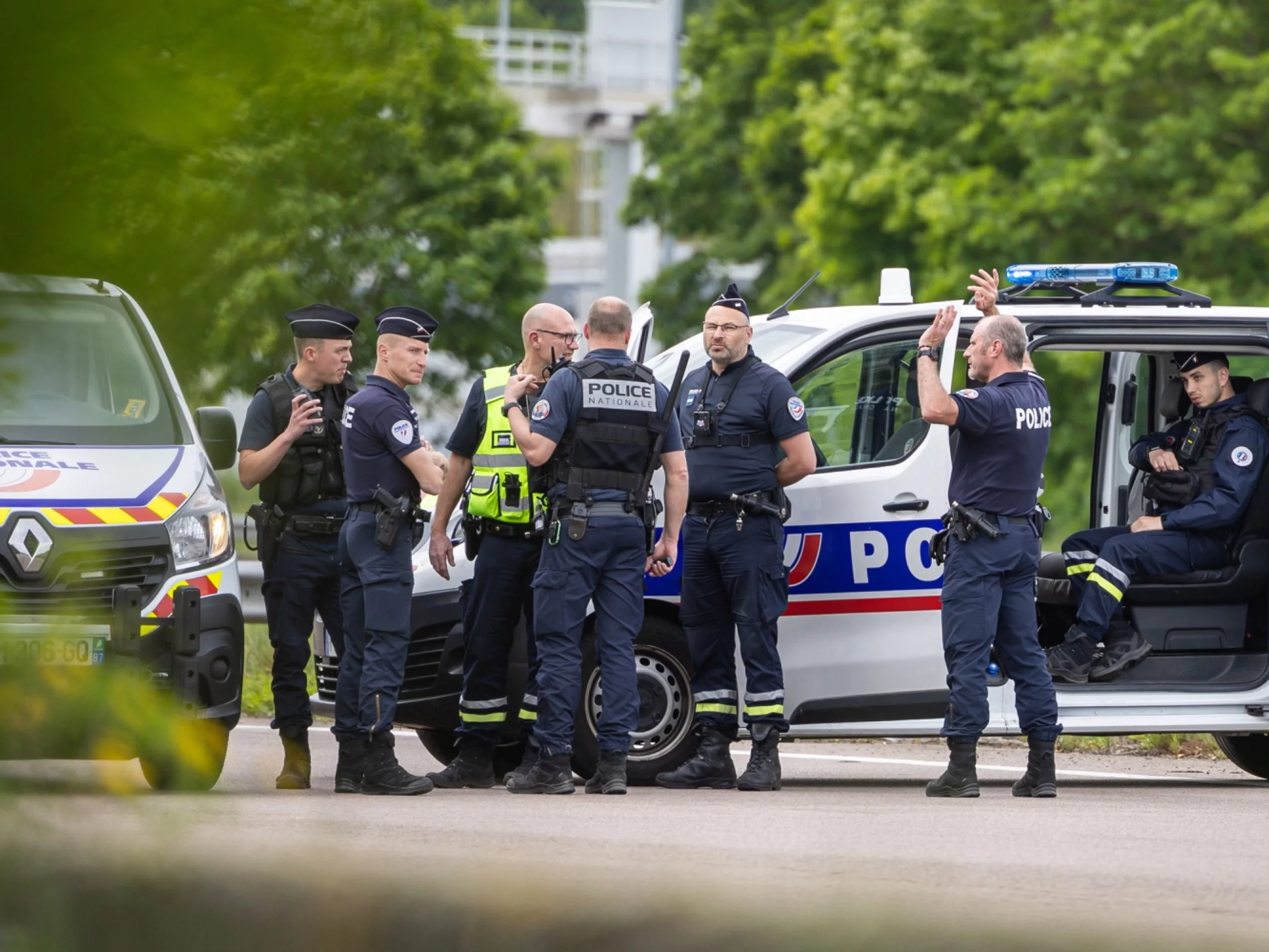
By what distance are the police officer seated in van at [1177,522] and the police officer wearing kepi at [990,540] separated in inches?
27.3

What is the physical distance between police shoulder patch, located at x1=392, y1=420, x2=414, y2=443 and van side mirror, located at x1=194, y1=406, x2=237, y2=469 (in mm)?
570

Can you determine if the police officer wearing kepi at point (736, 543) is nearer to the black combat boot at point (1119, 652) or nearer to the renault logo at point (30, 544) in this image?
the black combat boot at point (1119, 652)

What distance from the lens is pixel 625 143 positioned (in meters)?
53.2

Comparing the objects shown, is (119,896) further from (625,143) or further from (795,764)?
(625,143)

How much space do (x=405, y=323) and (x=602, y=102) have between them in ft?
151

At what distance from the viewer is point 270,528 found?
7504mm

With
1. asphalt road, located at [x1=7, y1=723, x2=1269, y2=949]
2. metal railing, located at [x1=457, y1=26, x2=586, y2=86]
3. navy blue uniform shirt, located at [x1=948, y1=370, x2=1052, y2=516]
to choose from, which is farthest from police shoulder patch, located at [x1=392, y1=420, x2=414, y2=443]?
metal railing, located at [x1=457, y1=26, x2=586, y2=86]

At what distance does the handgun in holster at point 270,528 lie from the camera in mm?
7500

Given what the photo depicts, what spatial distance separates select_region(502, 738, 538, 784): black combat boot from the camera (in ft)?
24.1

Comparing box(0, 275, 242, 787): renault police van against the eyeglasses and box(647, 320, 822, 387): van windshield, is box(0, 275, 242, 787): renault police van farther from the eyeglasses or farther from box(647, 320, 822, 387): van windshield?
box(647, 320, 822, 387): van windshield

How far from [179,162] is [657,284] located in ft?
120

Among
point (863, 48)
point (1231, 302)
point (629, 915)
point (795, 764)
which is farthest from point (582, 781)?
point (863, 48)

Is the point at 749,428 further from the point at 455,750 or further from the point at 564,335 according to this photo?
the point at 455,750

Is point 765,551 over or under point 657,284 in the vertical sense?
under
